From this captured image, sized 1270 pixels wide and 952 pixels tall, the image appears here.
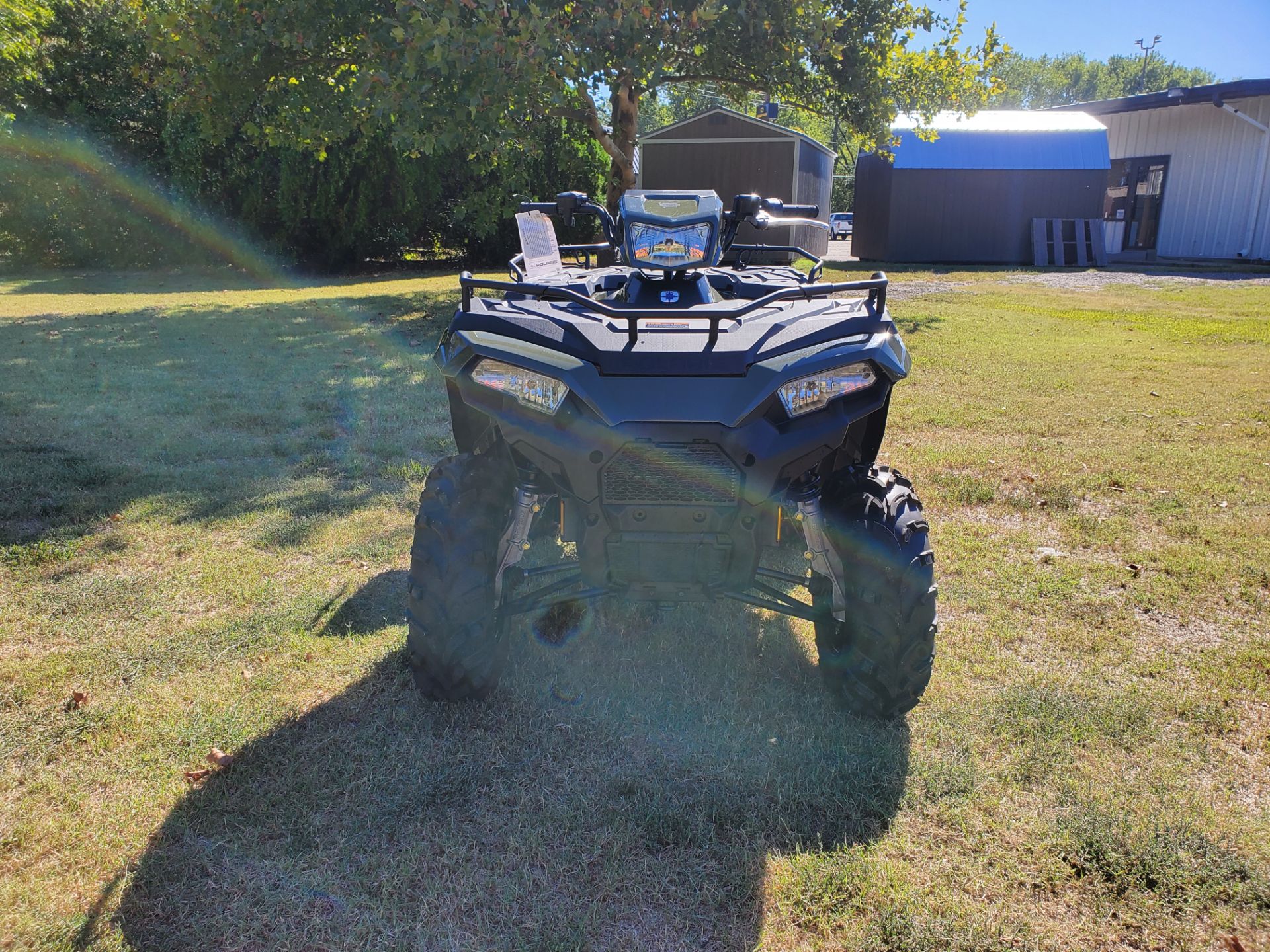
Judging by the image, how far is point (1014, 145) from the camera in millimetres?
20734

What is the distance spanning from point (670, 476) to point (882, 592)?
72 cm

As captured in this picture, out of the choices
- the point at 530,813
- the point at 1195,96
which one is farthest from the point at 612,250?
the point at 1195,96

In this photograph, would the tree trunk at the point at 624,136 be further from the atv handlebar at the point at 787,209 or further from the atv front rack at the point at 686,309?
the atv front rack at the point at 686,309

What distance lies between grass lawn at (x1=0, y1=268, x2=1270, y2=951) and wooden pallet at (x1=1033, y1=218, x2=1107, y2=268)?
17005 mm

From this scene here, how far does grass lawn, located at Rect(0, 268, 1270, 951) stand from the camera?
202cm

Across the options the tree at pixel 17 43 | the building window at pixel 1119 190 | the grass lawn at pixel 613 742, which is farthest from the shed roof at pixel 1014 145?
the grass lawn at pixel 613 742

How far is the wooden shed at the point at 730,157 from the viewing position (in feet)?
65.4

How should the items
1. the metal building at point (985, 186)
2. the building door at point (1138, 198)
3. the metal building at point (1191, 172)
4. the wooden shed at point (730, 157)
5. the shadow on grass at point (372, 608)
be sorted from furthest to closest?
the building door at point (1138, 198) < the metal building at point (985, 186) < the wooden shed at point (730, 157) < the metal building at point (1191, 172) < the shadow on grass at point (372, 608)

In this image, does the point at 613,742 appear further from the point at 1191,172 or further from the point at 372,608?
the point at 1191,172

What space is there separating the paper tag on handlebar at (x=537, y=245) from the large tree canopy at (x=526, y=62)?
16.0 feet

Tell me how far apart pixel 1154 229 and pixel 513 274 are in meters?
23.9

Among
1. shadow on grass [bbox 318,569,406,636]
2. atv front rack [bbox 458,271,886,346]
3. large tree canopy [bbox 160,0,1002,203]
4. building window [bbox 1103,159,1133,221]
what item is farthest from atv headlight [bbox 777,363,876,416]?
building window [bbox 1103,159,1133,221]

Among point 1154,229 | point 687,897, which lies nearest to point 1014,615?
point 687,897

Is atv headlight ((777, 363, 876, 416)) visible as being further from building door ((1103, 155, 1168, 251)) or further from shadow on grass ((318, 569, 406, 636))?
building door ((1103, 155, 1168, 251))
